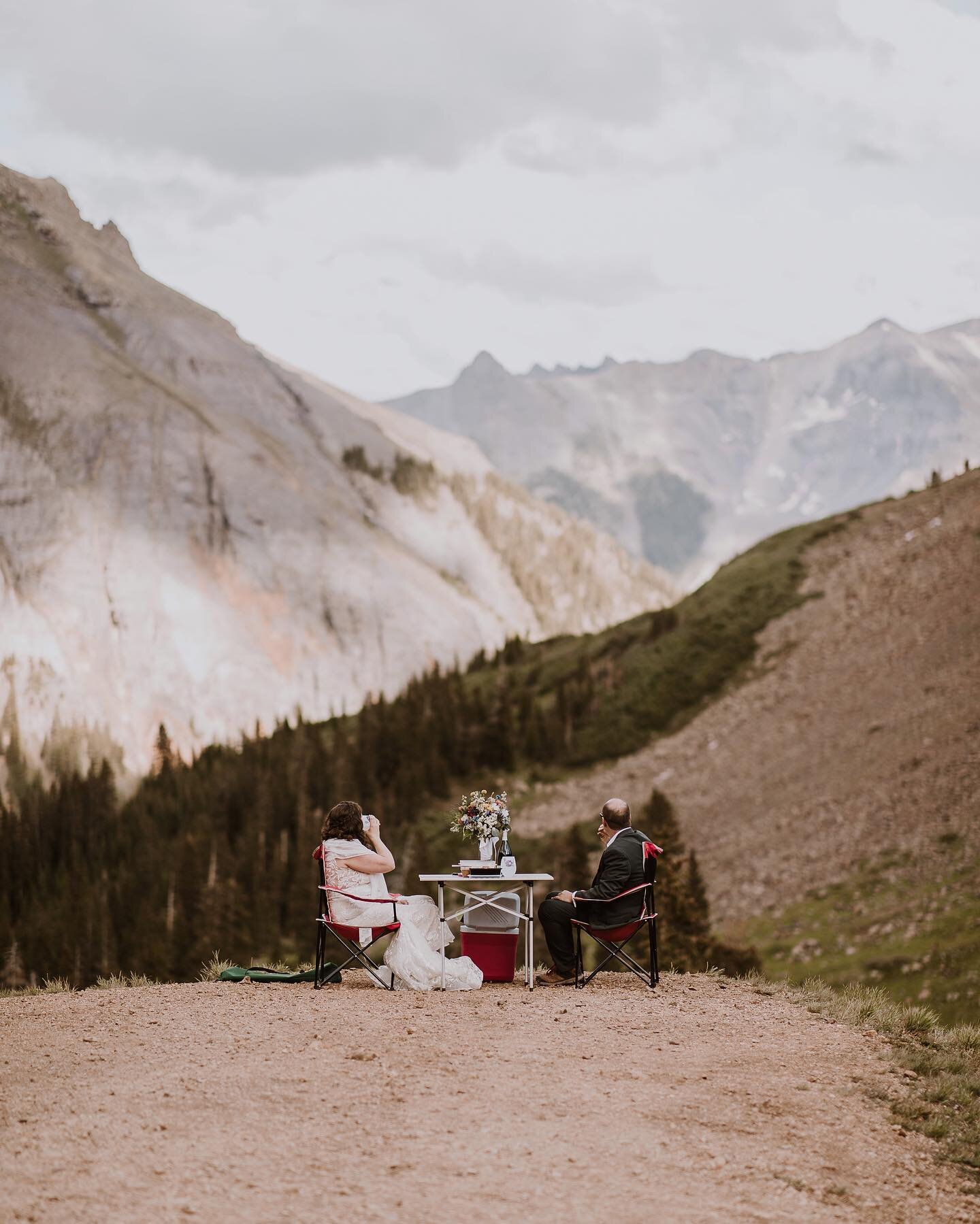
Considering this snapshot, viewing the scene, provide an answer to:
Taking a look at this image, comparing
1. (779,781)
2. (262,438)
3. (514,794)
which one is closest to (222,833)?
(514,794)

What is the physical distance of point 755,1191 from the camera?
9.54 meters

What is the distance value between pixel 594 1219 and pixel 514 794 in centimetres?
9374

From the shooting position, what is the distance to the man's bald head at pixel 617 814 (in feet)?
56.5

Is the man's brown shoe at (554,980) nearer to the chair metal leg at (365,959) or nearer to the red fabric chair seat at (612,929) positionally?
the red fabric chair seat at (612,929)

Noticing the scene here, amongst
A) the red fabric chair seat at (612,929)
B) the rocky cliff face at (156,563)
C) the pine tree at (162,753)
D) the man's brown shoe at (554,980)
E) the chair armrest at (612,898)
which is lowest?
the man's brown shoe at (554,980)

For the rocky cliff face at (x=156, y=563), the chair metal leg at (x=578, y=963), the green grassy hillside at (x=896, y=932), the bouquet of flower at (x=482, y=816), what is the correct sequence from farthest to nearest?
1. the rocky cliff face at (x=156, y=563)
2. the green grassy hillside at (x=896, y=932)
3. the bouquet of flower at (x=482, y=816)
4. the chair metal leg at (x=578, y=963)

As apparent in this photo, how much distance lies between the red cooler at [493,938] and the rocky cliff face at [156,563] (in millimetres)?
134060

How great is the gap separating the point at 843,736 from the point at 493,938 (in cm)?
6431

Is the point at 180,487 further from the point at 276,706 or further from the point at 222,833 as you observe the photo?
the point at 222,833

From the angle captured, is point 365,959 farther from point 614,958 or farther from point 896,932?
point 896,932

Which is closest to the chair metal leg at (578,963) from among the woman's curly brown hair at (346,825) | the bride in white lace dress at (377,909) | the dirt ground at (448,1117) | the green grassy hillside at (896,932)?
the bride in white lace dress at (377,909)

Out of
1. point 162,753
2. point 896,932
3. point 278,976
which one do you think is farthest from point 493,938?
point 162,753

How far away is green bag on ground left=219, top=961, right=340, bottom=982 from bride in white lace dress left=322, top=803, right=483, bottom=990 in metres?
0.81

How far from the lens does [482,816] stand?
59.4ft
